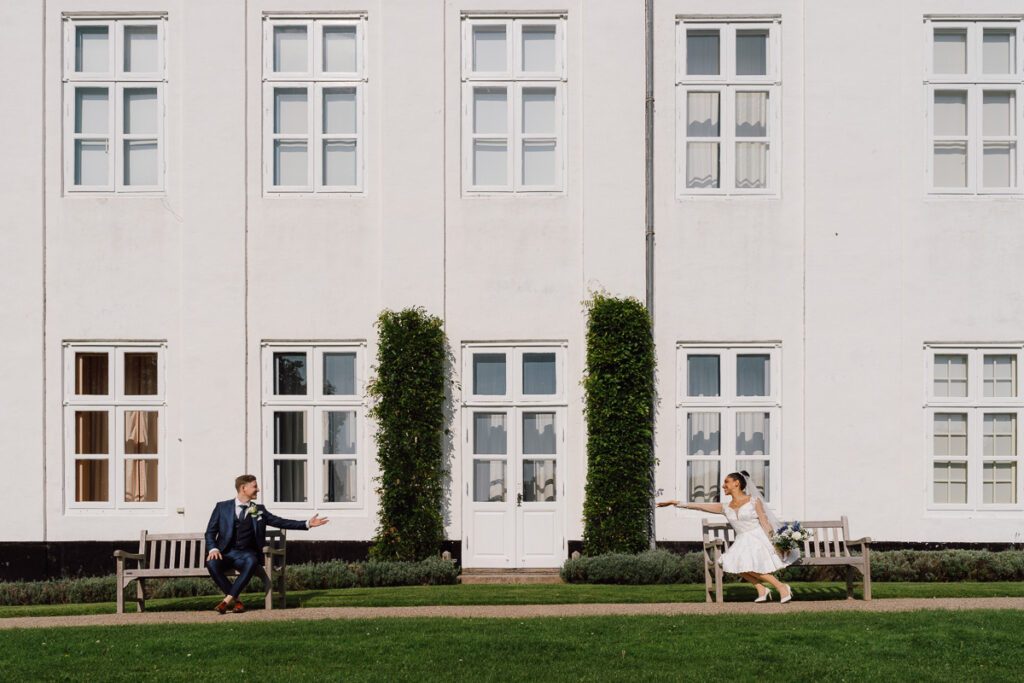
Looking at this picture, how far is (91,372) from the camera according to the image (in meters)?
17.1

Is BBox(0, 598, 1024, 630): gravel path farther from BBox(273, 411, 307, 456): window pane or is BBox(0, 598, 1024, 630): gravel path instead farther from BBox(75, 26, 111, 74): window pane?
BBox(75, 26, 111, 74): window pane

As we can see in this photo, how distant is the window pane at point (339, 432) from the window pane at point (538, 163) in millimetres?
4227

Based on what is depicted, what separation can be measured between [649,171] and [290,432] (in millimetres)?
6310

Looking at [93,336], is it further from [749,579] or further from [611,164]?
[749,579]

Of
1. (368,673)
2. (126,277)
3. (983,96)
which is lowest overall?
(368,673)

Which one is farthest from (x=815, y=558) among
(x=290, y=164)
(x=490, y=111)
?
(x=290, y=164)

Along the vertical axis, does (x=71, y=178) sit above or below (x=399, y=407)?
above

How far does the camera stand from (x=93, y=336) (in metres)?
16.9

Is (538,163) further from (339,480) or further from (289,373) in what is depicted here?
(339,480)

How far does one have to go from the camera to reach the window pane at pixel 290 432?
17.0m

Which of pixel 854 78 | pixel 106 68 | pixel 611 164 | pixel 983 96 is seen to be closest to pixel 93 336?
pixel 106 68

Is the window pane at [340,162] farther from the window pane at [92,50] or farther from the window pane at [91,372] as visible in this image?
the window pane at [91,372]

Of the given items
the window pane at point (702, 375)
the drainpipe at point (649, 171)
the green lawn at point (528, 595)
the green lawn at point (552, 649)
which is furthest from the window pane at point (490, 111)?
the green lawn at point (552, 649)

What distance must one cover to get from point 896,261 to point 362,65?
8028 millimetres
